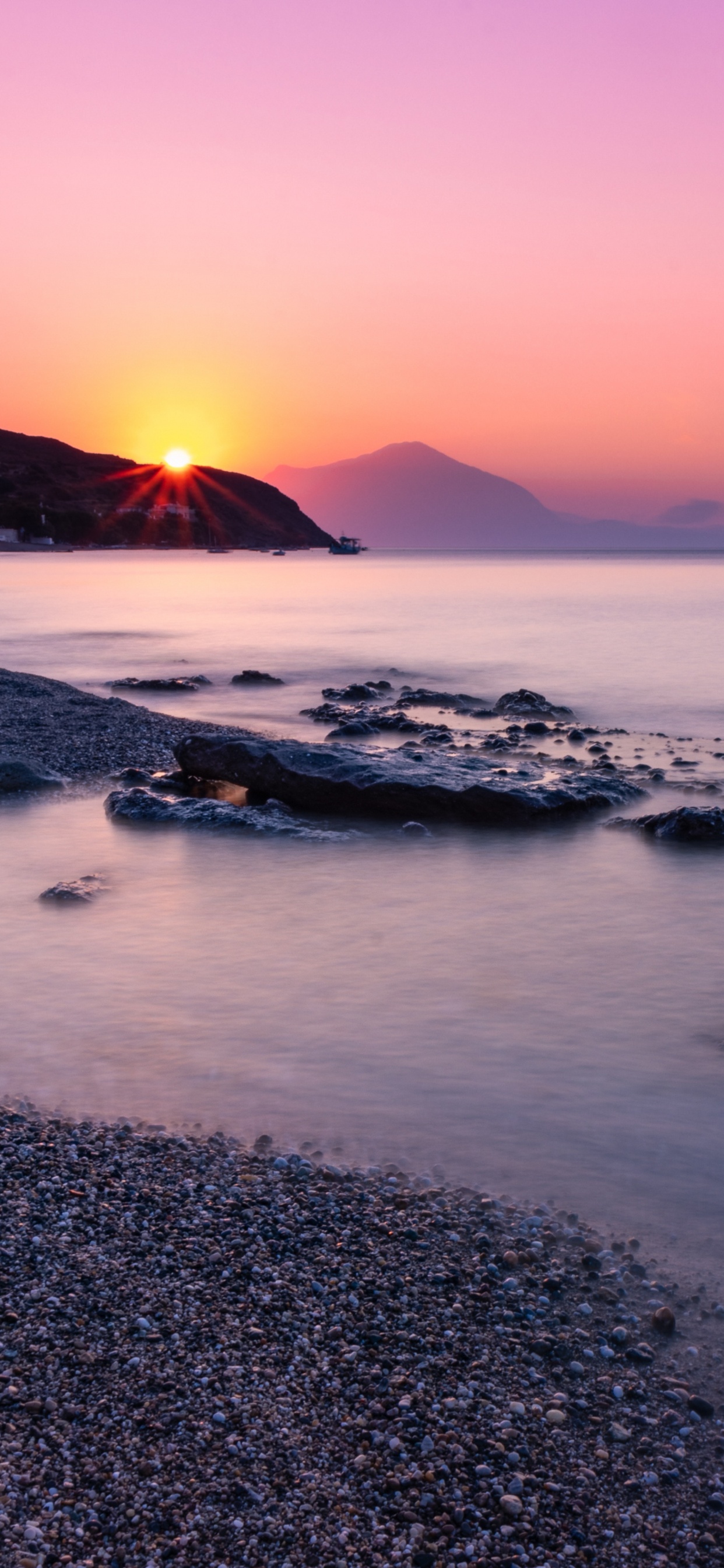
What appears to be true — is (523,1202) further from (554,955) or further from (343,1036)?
(554,955)

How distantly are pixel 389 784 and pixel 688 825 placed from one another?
3.41 meters

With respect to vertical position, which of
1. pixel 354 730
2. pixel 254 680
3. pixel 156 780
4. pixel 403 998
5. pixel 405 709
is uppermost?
pixel 254 680

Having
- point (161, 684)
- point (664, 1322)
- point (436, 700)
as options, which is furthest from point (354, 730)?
point (664, 1322)

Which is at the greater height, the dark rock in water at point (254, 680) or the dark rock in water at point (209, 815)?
the dark rock in water at point (254, 680)

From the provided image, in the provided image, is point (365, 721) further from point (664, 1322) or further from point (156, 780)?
point (664, 1322)

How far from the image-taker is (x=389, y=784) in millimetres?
12523

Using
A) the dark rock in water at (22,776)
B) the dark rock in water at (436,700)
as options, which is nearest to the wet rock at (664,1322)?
the dark rock in water at (22,776)

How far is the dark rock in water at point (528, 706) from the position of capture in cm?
2220

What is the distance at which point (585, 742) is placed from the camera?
18656 mm

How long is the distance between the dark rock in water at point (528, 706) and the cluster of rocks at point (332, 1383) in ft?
58.0

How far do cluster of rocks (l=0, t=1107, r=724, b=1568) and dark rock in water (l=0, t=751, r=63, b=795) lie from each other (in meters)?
9.01

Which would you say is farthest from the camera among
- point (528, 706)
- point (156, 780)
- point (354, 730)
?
point (528, 706)

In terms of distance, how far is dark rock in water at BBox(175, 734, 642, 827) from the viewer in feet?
41.1

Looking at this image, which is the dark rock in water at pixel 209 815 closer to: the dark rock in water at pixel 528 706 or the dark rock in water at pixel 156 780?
the dark rock in water at pixel 156 780
